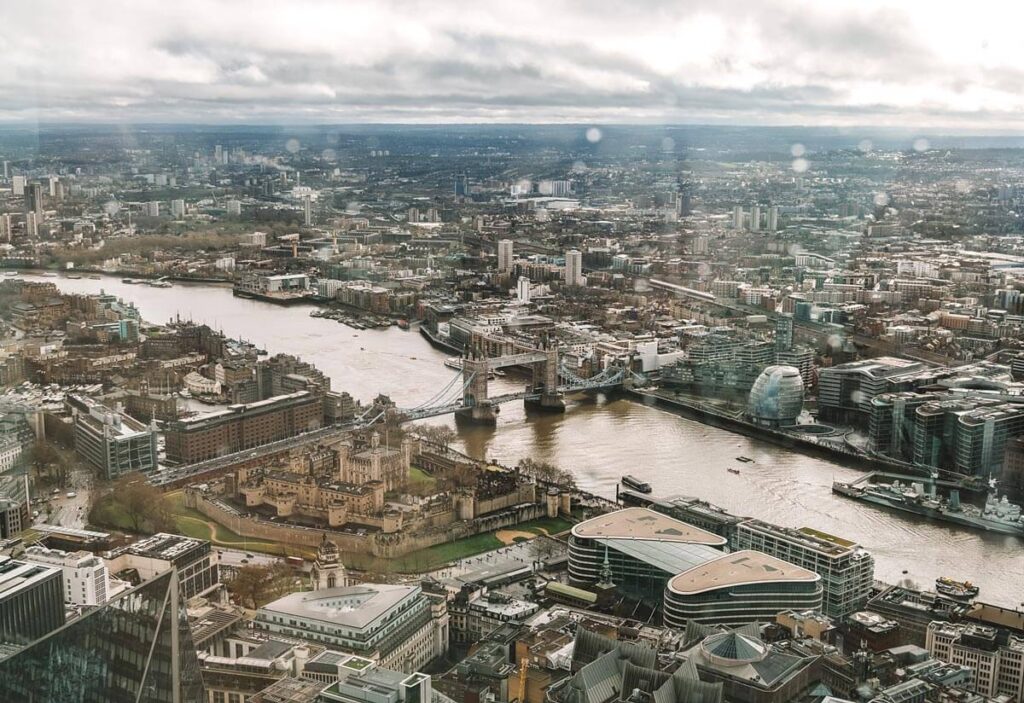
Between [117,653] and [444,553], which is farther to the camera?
[444,553]

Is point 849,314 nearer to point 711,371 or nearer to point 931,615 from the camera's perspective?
point 711,371

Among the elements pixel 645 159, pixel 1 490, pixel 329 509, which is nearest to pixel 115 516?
pixel 1 490

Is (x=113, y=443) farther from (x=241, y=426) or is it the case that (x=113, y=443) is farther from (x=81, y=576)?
(x=81, y=576)

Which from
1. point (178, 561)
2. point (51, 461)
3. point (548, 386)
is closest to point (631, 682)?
point (178, 561)

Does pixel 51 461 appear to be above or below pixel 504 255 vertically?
below

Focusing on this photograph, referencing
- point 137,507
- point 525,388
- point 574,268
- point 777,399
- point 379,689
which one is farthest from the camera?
point 574,268

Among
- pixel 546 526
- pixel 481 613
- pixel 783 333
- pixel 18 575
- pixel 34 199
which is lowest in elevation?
pixel 546 526

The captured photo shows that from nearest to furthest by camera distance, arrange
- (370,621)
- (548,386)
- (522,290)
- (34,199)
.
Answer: (370,621), (548,386), (34,199), (522,290)

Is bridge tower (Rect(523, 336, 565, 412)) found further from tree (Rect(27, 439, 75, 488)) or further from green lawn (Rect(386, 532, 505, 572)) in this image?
tree (Rect(27, 439, 75, 488))
